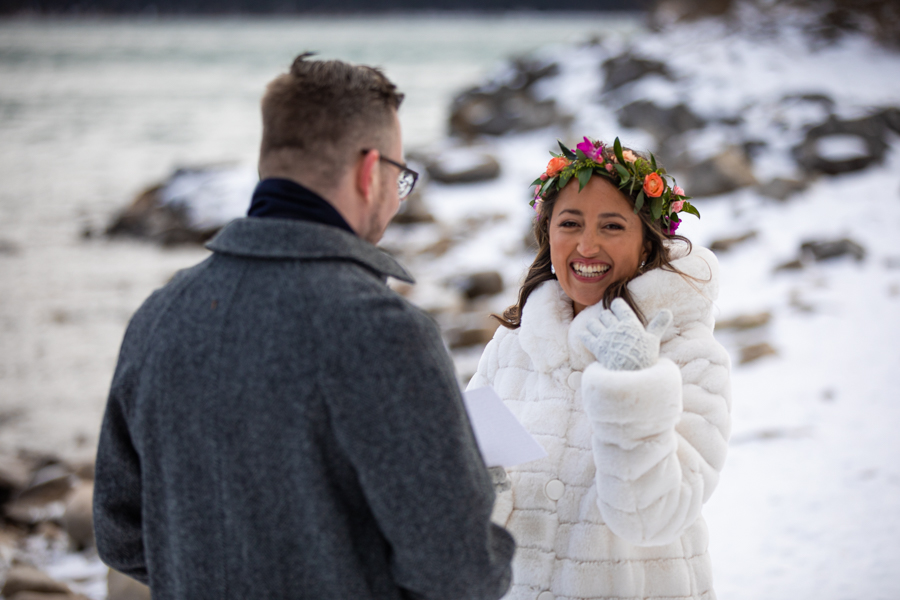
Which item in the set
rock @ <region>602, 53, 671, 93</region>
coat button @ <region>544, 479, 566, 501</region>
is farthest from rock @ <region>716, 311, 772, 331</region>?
rock @ <region>602, 53, 671, 93</region>

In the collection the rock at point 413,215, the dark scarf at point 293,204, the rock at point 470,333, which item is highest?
the rock at point 413,215

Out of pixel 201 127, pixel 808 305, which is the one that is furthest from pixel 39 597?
pixel 201 127

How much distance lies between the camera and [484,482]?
120 centimetres

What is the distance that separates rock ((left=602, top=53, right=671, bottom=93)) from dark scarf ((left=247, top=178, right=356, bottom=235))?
15.2m

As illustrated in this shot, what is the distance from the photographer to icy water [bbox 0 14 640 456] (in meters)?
7.97

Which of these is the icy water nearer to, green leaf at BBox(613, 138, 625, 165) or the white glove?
green leaf at BBox(613, 138, 625, 165)

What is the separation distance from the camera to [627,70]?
15820 mm

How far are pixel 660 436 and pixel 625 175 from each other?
2.36 feet

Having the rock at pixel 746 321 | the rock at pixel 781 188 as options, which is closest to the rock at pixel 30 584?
the rock at pixel 746 321

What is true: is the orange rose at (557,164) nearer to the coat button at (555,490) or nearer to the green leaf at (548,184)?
the green leaf at (548,184)

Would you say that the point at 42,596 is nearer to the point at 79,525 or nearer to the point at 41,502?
the point at 79,525

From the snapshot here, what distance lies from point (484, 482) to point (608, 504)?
478mm

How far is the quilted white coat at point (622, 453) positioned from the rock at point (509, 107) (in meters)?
14.7

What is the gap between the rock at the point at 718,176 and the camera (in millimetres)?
9727
